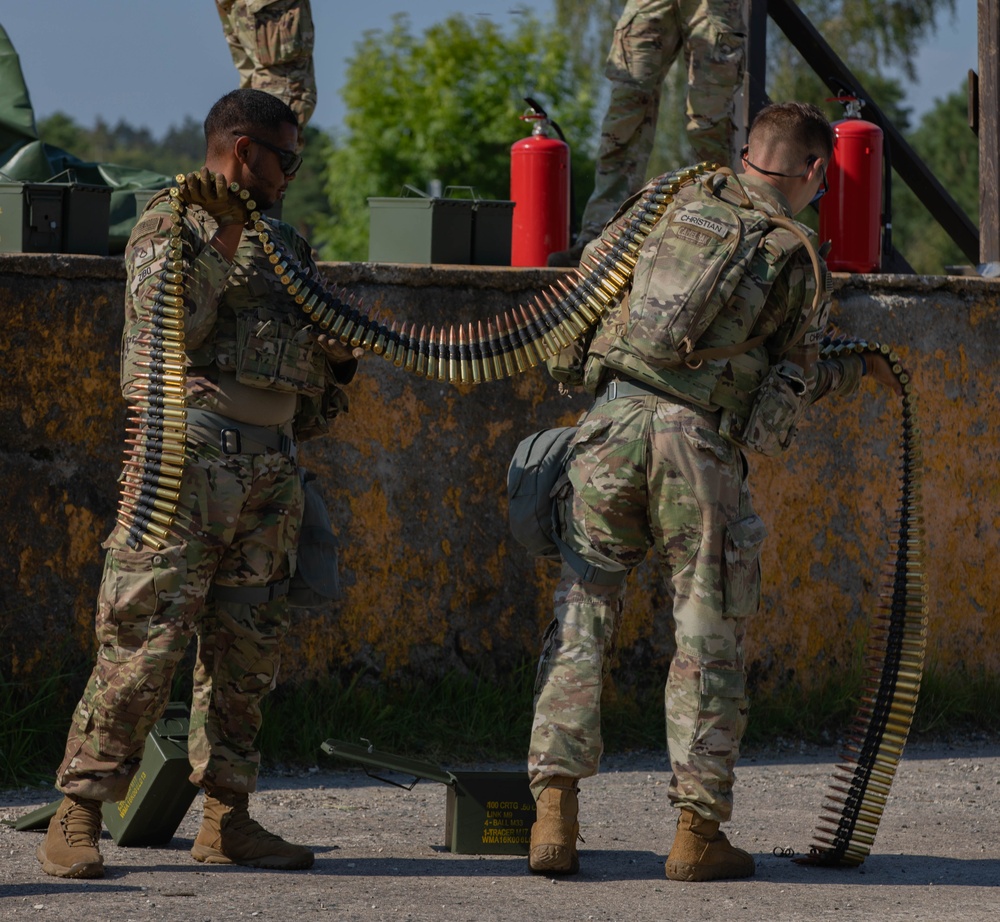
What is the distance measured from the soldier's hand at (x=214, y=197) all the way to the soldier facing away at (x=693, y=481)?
1.22m

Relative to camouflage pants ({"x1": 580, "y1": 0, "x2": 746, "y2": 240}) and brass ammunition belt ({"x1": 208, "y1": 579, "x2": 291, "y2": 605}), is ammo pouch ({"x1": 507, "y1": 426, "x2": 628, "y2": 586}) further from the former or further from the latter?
camouflage pants ({"x1": 580, "y1": 0, "x2": 746, "y2": 240})

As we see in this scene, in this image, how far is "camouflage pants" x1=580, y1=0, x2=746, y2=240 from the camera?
775 centimetres

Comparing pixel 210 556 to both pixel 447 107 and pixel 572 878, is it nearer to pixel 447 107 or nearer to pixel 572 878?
pixel 572 878

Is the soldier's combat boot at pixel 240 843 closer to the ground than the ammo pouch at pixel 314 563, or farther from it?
closer to the ground

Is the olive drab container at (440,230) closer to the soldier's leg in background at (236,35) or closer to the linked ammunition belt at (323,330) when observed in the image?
the soldier's leg in background at (236,35)

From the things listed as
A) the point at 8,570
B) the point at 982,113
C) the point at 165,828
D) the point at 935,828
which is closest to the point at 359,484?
→ the point at 8,570

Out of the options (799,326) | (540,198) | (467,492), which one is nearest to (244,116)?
(799,326)

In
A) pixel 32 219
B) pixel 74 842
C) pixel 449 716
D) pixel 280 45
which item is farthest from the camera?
pixel 280 45

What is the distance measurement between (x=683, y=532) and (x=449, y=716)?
2.25m

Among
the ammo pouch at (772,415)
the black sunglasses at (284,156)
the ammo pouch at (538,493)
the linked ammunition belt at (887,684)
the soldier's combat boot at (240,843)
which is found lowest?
the soldier's combat boot at (240,843)

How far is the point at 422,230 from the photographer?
711 centimetres

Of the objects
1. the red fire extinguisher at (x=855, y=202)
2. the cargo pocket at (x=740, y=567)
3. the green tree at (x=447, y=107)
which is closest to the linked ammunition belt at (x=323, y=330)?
the cargo pocket at (x=740, y=567)

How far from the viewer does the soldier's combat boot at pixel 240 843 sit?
4.82 m

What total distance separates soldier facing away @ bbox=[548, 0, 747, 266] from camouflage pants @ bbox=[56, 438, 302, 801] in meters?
3.39
